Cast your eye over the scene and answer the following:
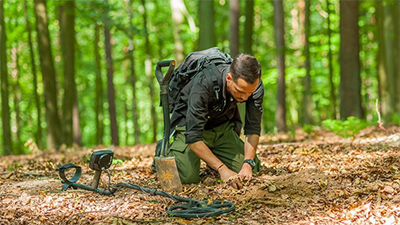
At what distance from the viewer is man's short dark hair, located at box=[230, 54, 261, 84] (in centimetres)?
389

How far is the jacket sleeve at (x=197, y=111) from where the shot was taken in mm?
4207

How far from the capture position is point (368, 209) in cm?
331

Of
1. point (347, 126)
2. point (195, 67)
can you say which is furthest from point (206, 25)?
point (195, 67)

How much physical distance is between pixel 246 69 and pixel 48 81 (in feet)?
29.1

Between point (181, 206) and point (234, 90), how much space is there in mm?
1243

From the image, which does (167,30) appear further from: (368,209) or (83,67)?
(368,209)

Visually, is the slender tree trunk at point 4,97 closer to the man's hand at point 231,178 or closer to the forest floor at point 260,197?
the forest floor at point 260,197

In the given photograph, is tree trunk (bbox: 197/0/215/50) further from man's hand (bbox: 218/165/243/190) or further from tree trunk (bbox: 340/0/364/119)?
man's hand (bbox: 218/165/243/190)

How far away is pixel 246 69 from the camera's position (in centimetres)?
389

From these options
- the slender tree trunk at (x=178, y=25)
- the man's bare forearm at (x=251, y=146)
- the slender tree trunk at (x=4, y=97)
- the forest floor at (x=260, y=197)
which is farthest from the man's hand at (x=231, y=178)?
the slender tree trunk at (x=4, y=97)

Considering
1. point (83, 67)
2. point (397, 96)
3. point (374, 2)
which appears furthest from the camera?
point (83, 67)

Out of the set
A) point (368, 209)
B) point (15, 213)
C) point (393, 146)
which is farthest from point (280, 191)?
point (393, 146)

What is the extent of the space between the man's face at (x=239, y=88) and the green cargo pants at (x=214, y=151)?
0.89 m

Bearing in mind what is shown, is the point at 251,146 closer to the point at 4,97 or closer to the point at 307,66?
the point at 307,66
